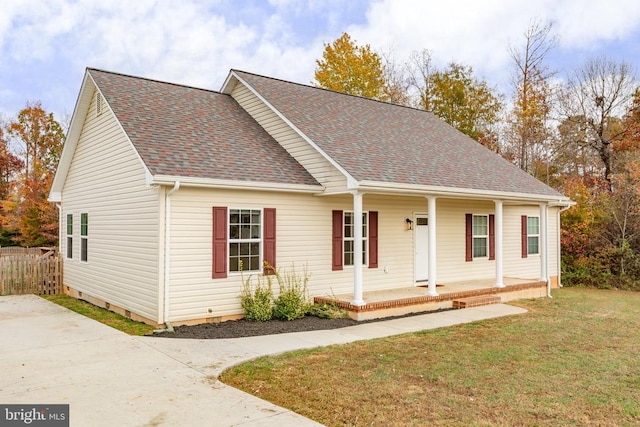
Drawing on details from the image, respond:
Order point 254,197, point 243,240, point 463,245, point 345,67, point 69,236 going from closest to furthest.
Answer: point 243,240, point 254,197, point 69,236, point 463,245, point 345,67

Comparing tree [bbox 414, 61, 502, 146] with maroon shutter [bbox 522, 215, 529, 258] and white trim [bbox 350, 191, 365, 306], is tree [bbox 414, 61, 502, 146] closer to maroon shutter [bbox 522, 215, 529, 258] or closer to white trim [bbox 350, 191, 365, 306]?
maroon shutter [bbox 522, 215, 529, 258]

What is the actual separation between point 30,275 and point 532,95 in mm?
23832

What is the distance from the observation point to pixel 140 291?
9.48 meters

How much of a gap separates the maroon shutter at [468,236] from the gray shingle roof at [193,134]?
5553mm

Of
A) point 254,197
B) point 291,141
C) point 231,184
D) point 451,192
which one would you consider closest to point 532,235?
point 451,192

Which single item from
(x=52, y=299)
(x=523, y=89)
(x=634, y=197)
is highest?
(x=523, y=89)

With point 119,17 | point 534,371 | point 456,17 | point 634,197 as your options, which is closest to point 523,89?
point 456,17

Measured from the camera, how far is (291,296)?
9875 mm

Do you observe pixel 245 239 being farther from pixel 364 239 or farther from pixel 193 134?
pixel 364 239

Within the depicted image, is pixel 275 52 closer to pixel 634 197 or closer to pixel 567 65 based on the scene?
pixel 567 65

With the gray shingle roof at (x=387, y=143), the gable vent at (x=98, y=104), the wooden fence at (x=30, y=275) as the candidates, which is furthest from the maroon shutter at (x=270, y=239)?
the wooden fence at (x=30, y=275)

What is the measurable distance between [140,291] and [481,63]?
1005 inches

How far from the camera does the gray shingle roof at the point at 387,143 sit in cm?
1090

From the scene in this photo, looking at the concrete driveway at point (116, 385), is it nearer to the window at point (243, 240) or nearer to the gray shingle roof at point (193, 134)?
the window at point (243, 240)
